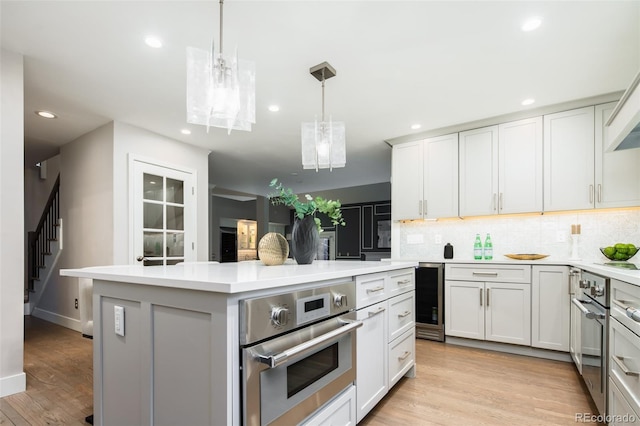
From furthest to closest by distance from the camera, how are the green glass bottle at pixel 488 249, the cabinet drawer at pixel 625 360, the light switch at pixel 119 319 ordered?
the green glass bottle at pixel 488 249
the light switch at pixel 119 319
the cabinet drawer at pixel 625 360

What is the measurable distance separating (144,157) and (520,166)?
4288 millimetres

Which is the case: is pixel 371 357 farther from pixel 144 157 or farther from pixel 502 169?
pixel 144 157

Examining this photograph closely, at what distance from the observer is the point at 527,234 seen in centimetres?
362

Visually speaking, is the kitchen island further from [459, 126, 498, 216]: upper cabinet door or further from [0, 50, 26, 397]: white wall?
[459, 126, 498, 216]: upper cabinet door

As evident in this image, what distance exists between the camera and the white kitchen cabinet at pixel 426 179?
3.85 metres

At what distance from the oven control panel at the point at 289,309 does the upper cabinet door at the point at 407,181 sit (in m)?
2.70

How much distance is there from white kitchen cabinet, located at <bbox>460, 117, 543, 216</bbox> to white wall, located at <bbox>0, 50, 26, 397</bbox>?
161 inches

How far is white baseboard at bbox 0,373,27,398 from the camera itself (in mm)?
2248

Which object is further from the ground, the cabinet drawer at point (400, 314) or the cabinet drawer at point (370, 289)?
the cabinet drawer at point (370, 289)

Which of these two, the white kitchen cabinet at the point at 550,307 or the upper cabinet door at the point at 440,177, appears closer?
the white kitchen cabinet at the point at 550,307

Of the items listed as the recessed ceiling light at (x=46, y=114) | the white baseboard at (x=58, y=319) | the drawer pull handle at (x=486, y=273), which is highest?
the recessed ceiling light at (x=46, y=114)

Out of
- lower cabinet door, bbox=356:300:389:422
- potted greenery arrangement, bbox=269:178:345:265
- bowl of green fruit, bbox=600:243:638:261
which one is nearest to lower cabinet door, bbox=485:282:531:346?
bowl of green fruit, bbox=600:243:638:261

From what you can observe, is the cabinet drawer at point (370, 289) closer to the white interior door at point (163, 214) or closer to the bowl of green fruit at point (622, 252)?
the bowl of green fruit at point (622, 252)

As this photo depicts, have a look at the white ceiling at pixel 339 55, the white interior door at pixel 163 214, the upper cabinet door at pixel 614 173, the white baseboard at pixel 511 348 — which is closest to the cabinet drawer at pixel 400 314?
the white baseboard at pixel 511 348
